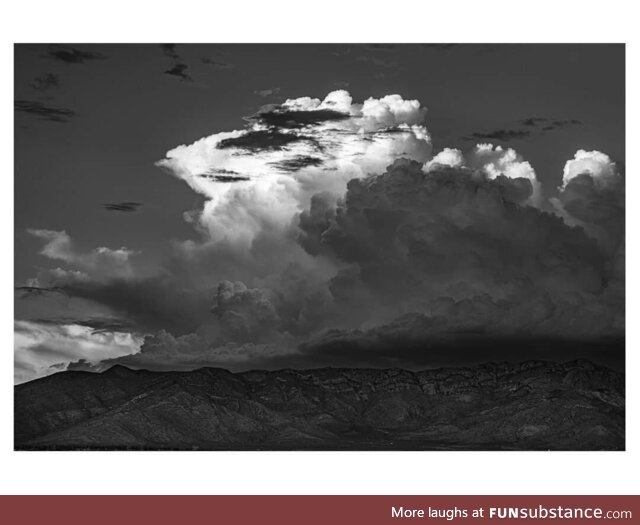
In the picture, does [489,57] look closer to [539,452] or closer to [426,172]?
[426,172]

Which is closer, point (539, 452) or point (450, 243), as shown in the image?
point (539, 452)

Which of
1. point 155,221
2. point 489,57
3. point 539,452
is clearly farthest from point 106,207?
point 539,452

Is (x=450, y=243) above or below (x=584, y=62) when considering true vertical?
below

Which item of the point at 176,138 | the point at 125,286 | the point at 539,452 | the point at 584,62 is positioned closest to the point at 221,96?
the point at 176,138

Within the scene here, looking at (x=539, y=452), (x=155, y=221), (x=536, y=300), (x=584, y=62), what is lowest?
(x=539, y=452)

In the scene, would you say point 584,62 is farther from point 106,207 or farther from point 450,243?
point 106,207

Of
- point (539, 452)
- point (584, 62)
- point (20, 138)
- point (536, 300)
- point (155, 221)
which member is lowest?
point (539, 452)
